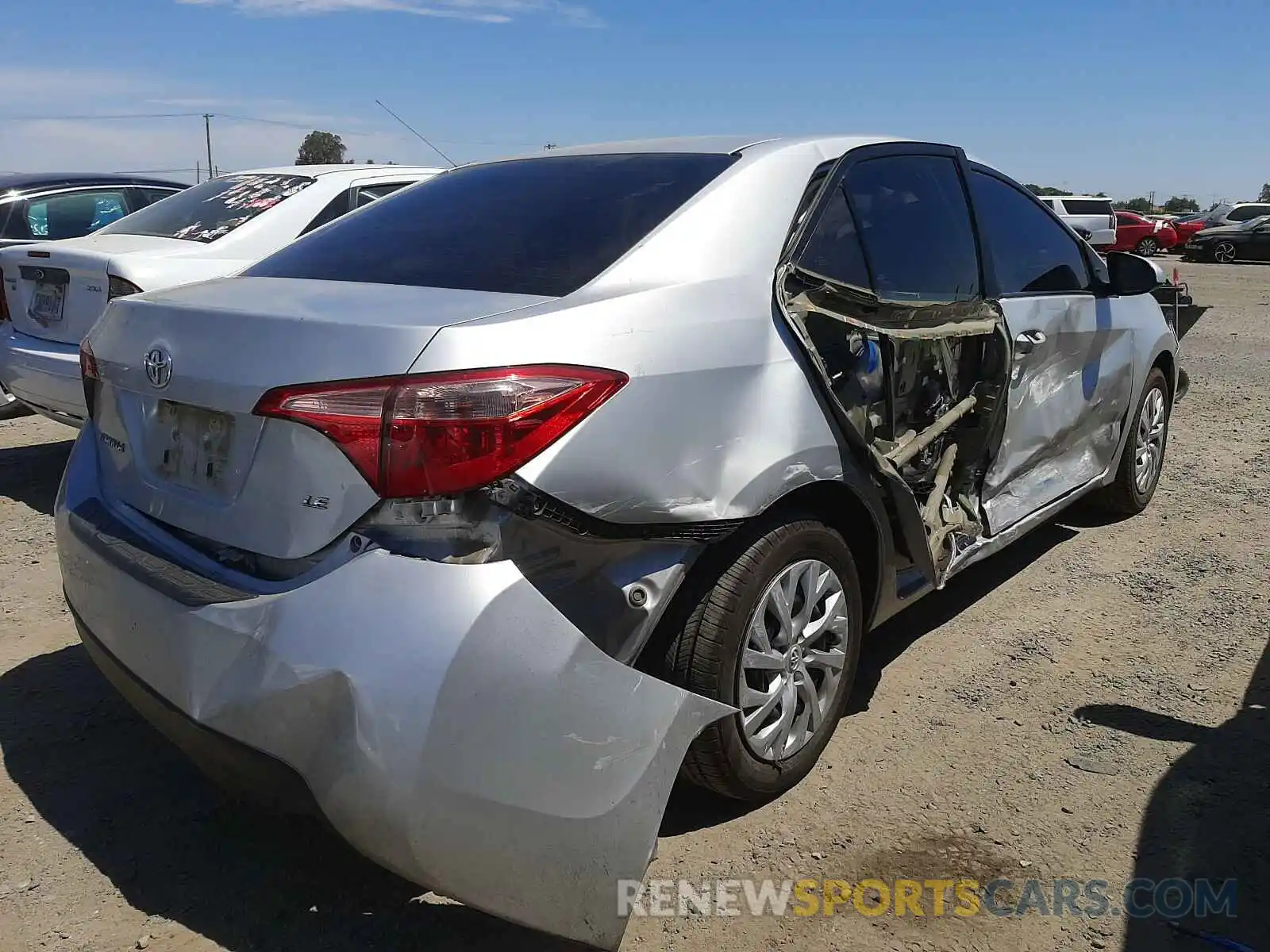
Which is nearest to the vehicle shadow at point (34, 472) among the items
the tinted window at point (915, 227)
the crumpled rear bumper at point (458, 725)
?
the crumpled rear bumper at point (458, 725)

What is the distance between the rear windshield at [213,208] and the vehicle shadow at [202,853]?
3428 mm

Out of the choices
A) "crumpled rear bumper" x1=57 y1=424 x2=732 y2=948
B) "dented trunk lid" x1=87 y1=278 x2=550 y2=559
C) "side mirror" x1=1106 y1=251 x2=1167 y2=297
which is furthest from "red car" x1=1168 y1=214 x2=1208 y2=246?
"crumpled rear bumper" x1=57 y1=424 x2=732 y2=948

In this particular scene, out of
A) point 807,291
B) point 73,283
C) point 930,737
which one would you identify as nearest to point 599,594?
point 807,291

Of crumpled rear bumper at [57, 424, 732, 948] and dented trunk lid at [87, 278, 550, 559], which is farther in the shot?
dented trunk lid at [87, 278, 550, 559]

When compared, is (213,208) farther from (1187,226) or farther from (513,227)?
(1187,226)

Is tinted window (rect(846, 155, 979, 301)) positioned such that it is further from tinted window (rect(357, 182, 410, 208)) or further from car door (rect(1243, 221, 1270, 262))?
car door (rect(1243, 221, 1270, 262))

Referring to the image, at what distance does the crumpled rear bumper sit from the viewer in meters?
1.95

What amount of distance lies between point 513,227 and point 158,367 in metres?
0.96

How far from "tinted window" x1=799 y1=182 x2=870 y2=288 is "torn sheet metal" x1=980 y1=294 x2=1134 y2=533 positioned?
0.83m

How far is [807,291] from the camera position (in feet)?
9.34

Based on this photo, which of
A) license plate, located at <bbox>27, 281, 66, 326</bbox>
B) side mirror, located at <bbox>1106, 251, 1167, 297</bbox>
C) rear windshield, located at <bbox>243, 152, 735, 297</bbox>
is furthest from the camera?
license plate, located at <bbox>27, 281, 66, 326</bbox>

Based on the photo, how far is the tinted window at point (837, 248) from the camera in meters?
2.94

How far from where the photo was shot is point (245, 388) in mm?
2197

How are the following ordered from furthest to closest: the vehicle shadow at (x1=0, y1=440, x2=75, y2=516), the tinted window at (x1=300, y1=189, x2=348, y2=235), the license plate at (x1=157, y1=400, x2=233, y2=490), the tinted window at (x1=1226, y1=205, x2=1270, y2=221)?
the tinted window at (x1=1226, y1=205, x2=1270, y2=221)
the tinted window at (x1=300, y1=189, x2=348, y2=235)
the vehicle shadow at (x1=0, y1=440, x2=75, y2=516)
the license plate at (x1=157, y1=400, x2=233, y2=490)
